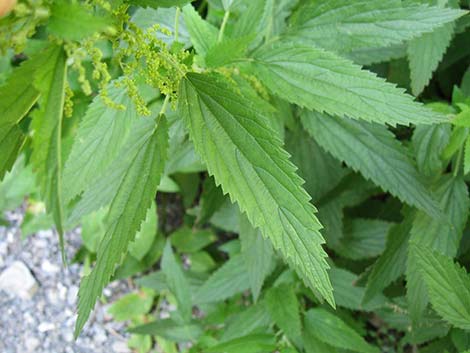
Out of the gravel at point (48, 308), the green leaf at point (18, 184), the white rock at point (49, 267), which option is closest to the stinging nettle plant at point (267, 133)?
the green leaf at point (18, 184)

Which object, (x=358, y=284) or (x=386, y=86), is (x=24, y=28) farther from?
(x=358, y=284)

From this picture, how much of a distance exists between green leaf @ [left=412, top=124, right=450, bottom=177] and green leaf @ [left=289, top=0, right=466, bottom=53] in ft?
0.90

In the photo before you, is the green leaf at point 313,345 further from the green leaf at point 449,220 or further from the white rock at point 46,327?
the white rock at point 46,327

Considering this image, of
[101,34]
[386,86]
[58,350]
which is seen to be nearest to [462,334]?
[386,86]

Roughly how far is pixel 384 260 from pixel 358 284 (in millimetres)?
176

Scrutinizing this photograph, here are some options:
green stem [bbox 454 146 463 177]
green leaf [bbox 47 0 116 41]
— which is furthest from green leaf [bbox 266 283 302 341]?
green leaf [bbox 47 0 116 41]

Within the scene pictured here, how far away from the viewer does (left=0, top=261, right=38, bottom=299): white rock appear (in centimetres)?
227

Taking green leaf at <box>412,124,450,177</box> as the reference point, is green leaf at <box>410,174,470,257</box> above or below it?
below

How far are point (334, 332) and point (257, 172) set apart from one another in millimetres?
791

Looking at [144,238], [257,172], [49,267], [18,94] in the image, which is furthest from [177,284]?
[18,94]

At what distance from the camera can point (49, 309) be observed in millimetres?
2268

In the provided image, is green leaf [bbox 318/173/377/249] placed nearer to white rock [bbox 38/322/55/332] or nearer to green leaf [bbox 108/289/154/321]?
green leaf [bbox 108/289/154/321]

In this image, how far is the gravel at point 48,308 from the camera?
218 centimetres

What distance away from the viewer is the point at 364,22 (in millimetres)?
1098
